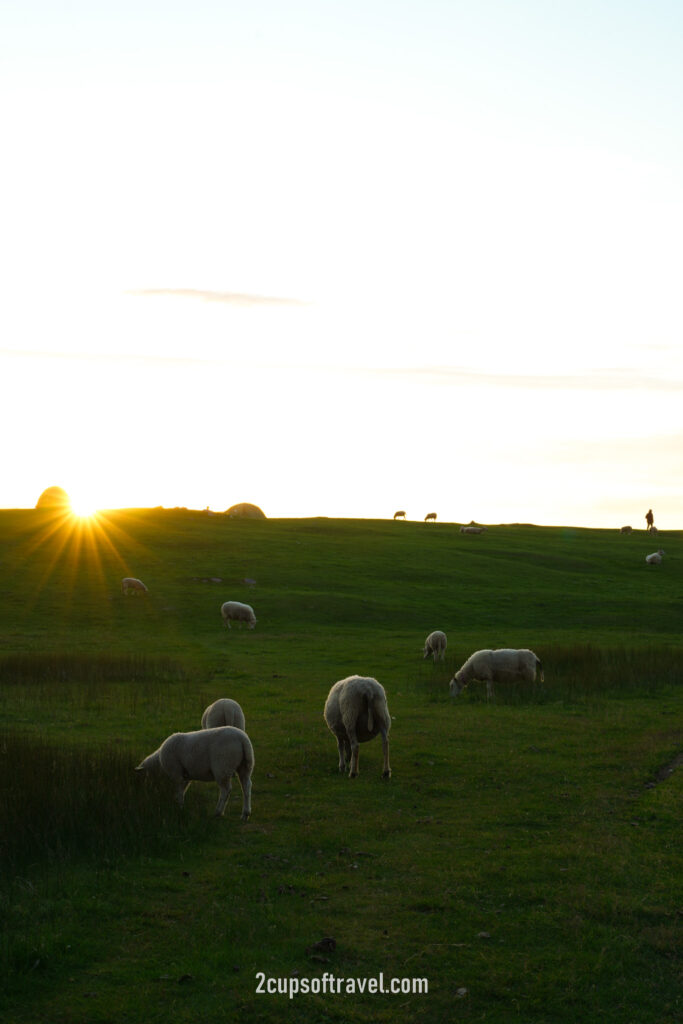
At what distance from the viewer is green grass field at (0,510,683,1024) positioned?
851 cm

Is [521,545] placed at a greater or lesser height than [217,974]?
greater

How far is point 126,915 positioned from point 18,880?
1.65m

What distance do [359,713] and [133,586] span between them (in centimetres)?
3343

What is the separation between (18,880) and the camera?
10.8 m

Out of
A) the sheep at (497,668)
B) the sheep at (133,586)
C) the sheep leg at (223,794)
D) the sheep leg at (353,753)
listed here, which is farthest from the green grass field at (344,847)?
the sheep at (133,586)

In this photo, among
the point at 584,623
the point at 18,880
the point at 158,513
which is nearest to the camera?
the point at 18,880

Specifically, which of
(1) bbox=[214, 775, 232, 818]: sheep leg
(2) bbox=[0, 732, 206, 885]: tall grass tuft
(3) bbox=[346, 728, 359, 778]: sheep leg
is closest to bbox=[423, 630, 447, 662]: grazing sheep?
(3) bbox=[346, 728, 359, 778]: sheep leg

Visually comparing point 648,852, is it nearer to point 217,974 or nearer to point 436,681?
point 217,974

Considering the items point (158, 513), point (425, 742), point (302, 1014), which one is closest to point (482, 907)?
point (302, 1014)

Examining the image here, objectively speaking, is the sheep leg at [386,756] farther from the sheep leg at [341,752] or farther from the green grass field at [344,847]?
the sheep leg at [341,752]

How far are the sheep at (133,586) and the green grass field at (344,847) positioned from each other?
1314cm

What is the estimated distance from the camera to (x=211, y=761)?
1368cm

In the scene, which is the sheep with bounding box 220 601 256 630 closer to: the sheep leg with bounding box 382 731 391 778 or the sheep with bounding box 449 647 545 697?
the sheep with bounding box 449 647 545 697

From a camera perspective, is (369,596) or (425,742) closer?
(425,742)
